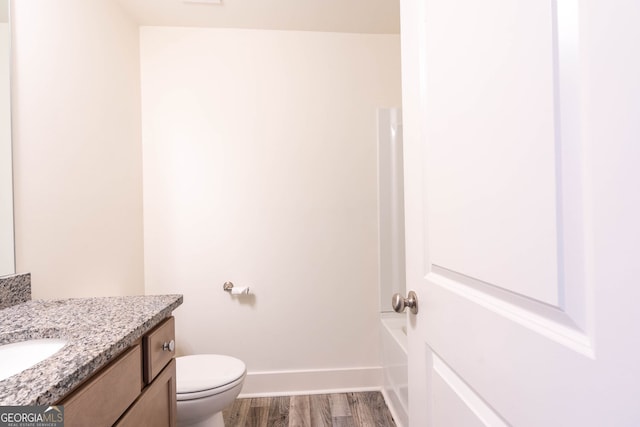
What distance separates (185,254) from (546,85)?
1.94 metres

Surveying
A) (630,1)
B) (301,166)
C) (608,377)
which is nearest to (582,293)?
(608,377)

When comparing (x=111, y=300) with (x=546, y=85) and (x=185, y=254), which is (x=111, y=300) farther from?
(x=546, y=85)

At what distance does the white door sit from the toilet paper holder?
4.40 feet

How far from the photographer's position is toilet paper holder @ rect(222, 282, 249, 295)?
1837 mm

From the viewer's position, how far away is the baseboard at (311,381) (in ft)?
6.15

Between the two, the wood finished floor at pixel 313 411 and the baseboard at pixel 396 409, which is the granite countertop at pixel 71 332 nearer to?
the wood finished floor at pixel 313 411

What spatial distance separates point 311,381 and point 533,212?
6.18 feet

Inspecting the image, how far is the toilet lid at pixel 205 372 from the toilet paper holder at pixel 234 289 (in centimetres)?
40

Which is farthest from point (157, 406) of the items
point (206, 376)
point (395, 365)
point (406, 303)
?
point (395, 365)

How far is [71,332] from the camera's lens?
0.72 m

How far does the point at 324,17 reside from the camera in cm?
178

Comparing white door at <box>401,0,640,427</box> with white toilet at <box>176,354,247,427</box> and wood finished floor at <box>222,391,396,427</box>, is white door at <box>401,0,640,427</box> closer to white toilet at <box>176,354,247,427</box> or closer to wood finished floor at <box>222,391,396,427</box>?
white toilet at <box>176,354,247,427</box>

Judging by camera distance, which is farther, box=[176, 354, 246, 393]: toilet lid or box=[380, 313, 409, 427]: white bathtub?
box=[380, 313, 409, 427]: white bathtub

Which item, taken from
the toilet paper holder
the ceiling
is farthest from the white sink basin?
the ceiling
